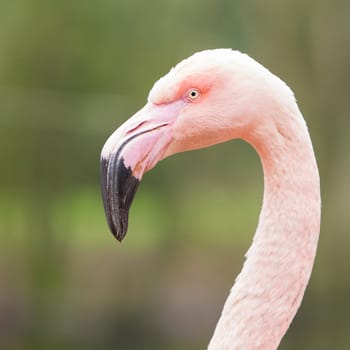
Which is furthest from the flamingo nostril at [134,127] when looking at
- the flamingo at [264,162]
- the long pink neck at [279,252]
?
the long pink neck at [279,252]

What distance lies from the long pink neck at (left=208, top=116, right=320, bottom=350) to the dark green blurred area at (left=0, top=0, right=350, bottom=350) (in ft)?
38.9

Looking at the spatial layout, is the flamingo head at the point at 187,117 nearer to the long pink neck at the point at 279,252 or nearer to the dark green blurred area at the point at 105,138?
the long pink neck at the point at 279,252

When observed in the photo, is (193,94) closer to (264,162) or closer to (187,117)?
(187,117)

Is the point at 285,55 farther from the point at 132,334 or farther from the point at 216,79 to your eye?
the point at 216,79

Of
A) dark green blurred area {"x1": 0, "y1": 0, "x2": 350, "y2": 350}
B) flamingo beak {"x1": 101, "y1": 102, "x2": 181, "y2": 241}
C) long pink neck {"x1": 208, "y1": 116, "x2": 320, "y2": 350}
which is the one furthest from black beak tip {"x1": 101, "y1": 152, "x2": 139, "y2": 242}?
dark green blurred area {"x1": 0, "y1": 0, "x2": 350, "y2": 350}

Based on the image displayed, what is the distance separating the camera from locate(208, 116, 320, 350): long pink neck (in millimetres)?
2930

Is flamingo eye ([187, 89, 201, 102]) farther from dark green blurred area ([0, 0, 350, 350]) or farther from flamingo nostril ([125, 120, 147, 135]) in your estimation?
dark green blurred area ([0, 0, 350, 350])

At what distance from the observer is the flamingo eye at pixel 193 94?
2.97m

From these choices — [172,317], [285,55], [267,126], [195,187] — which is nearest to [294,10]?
[285,55]

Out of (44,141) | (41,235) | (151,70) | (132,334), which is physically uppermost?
(151,70)

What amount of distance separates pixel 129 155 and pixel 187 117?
0.20 metres

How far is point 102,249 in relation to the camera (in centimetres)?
1889

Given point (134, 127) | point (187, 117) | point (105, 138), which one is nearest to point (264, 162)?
point (187, 117)

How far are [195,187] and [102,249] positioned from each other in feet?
7.47
